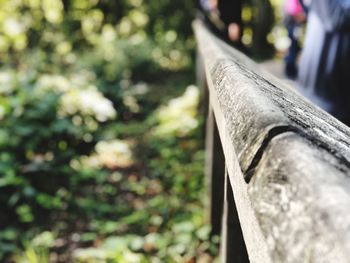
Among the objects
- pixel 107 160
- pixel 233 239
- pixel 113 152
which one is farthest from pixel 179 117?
pixel 233 239

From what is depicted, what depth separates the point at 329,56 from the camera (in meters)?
3.19

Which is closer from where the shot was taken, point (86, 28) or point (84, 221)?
point (84, 221)

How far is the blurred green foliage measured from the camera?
319 centimetres

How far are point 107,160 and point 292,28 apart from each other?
103 inches

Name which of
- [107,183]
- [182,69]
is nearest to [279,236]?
[107,183]

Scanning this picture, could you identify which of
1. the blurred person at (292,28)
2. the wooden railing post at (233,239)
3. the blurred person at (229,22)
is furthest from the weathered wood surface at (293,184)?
the blurred person at (292,28)

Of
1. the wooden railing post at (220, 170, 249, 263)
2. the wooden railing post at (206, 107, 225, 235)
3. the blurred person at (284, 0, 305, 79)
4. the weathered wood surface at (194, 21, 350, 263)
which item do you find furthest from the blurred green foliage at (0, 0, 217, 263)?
the weathered wood surface at (194, 21, 350, 263)

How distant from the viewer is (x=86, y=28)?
1055 centimetres

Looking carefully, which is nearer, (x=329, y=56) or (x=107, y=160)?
(x=329, y=56)

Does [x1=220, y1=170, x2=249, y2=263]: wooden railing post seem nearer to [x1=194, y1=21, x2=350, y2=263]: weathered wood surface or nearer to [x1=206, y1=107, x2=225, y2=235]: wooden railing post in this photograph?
[x1=206, y1=107, x2=225, y2=235]: wooden railing post

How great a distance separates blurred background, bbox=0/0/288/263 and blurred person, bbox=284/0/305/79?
4.12ft

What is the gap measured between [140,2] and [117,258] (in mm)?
8346

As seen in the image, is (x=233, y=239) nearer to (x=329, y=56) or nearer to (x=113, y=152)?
(x=329, y=56)

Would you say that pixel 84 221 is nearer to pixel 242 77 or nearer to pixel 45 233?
pixel 45 233
